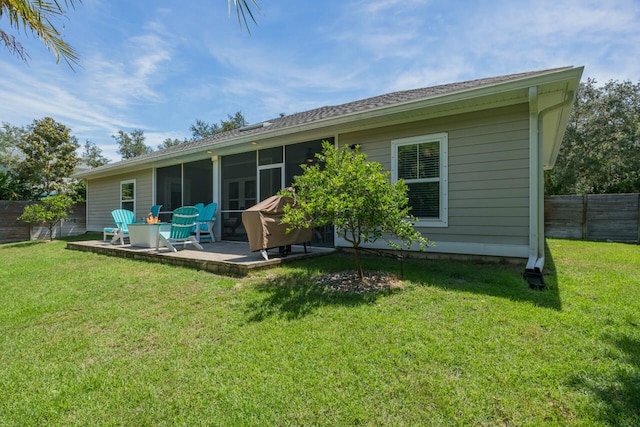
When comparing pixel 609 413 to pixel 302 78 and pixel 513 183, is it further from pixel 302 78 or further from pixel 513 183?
pixel 302 78

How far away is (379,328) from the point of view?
288cm

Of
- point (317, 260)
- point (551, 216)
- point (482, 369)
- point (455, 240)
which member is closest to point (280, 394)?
point (482, 369)

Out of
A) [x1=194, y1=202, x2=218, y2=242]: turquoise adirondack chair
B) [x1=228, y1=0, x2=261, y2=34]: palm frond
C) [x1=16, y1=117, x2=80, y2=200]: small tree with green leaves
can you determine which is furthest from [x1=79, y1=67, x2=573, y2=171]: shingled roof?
[x1=16, y1=117, x2=80, y2=200]: small tree with green leaves

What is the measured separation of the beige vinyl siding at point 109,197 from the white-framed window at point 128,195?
189 millimetres

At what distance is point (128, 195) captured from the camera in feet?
39.5

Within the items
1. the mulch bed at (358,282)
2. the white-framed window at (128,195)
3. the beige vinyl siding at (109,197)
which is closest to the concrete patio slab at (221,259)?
the mulch bed at (358,282)

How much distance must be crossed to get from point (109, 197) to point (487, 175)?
13479mm

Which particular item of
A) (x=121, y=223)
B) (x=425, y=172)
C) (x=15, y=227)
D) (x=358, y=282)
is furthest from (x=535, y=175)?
(x=15, y=227)

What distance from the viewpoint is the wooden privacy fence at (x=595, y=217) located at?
9024 millimetres

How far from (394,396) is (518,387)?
0.78 meters

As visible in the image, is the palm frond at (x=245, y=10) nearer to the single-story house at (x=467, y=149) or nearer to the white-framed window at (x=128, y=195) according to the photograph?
the single-story house at (x=467, y=149)

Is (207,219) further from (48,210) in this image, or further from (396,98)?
(48,210)

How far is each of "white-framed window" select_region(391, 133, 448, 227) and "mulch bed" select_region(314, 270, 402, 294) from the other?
171cm

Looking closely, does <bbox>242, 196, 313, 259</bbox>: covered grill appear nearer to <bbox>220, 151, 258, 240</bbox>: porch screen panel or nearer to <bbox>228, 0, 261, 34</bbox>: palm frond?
<bbox>220, 151, 258, 240</bbox>: porch screen panel
